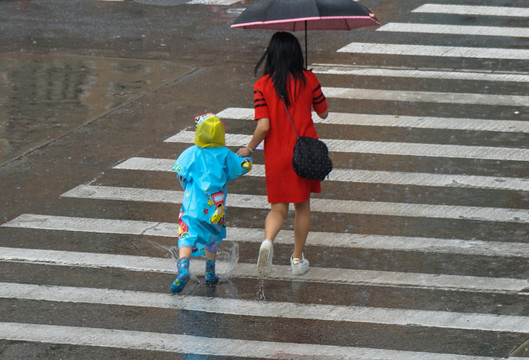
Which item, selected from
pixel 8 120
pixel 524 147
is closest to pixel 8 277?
pixel 8 120

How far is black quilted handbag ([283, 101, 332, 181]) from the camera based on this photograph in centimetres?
777

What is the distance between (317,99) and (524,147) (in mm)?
3753

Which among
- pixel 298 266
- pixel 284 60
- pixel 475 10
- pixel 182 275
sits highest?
pixel 284 60

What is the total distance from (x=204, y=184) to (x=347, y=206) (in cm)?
224

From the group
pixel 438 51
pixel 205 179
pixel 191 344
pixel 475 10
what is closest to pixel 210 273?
pixel 205 179

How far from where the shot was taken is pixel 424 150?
36.2 ft

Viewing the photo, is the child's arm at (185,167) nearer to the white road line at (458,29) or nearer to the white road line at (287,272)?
the white road line at (287,272)

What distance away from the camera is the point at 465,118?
39.3ft

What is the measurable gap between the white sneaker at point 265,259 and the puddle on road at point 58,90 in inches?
173

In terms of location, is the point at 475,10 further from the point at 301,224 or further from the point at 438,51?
the point at 301,224

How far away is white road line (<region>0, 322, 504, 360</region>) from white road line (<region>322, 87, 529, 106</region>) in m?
6.25

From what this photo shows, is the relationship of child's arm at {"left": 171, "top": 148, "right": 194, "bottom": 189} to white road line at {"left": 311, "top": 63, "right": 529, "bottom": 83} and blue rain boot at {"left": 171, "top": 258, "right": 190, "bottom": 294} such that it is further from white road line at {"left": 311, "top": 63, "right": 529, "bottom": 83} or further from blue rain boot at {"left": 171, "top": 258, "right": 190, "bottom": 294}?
white road line at {"left": 311, "top": 63, "right": 529, "bottom": 83}

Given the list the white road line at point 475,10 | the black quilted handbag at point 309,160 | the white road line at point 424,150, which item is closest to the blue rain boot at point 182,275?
the black quilted handbag at point 309,160

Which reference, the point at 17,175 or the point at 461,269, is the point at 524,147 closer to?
the point at 461,269
